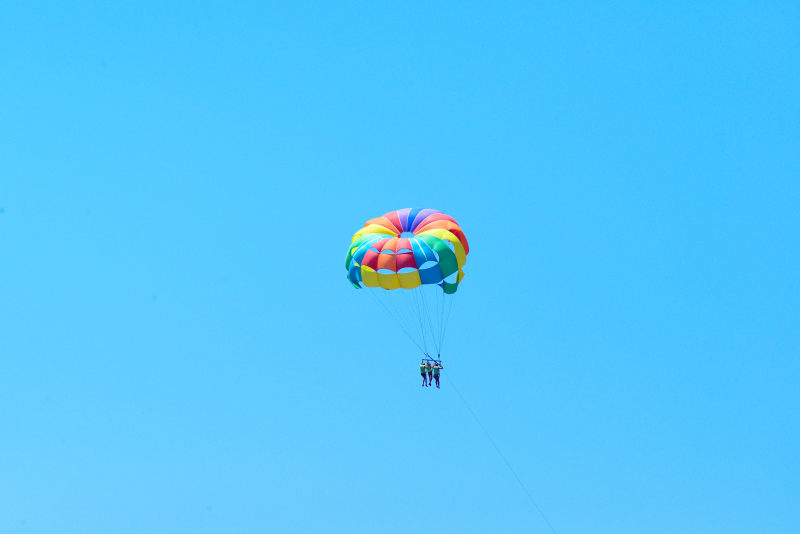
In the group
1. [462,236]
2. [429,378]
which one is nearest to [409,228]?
[462,236]

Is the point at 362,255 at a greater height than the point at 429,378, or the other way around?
the point at 362,255

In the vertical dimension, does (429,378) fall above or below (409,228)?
below

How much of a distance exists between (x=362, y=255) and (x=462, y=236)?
4535 mm

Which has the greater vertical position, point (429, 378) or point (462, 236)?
point (462, 236)

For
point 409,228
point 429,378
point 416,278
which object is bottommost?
point 429,378

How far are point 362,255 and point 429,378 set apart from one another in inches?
234

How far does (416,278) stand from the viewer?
46156 millimetres

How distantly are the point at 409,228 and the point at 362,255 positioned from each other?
2929 millimetres

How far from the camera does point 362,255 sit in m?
46.4

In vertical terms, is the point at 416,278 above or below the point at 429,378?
above

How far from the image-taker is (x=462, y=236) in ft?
156

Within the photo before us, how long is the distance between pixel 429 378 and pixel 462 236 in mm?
6280

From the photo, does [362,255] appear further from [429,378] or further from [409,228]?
[429,378]

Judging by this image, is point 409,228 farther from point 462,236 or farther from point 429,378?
point 429,378
